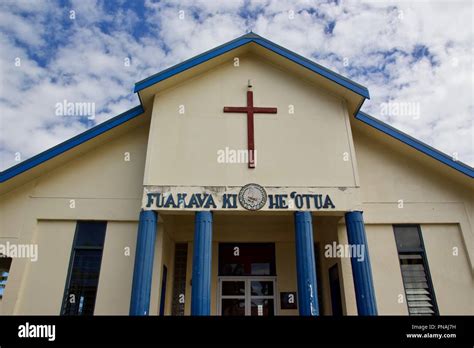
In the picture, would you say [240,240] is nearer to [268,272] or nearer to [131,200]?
[268,272]

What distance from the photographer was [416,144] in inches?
392

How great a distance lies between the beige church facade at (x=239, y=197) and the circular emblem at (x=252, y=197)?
3 cm

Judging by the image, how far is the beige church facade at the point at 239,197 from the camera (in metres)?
9.02

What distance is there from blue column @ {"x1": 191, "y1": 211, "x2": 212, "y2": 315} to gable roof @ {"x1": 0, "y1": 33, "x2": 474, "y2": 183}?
3.43 metres

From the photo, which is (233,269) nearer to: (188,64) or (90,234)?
(90,234)

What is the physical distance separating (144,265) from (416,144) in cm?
741

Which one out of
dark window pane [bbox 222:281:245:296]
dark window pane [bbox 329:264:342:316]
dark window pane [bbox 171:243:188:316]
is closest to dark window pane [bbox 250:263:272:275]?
dark window pane [bbox 222:281:245:296]

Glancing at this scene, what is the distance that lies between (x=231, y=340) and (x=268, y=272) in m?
6.28

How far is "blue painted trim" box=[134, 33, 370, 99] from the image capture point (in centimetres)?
966

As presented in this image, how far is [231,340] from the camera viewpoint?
5.31 m

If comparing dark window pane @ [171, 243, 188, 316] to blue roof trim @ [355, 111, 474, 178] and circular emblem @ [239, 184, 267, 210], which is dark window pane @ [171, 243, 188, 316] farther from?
blue roof trim @ [355, 111, 474, 178]

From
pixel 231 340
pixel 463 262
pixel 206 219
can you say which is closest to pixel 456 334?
pixel 231 340

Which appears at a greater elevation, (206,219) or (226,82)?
(226,82)

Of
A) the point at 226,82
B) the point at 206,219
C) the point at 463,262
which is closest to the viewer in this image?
the point at 206,219
